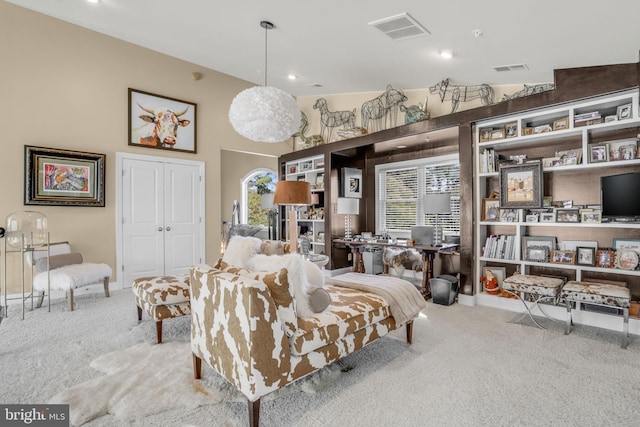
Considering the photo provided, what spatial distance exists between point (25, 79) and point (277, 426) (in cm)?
533

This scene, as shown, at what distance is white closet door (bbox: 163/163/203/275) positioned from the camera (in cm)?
568

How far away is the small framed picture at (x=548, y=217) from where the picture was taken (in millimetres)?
3645

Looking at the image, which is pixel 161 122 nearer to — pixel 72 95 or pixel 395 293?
pixel 72 95

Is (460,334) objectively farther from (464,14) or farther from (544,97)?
(464,14)

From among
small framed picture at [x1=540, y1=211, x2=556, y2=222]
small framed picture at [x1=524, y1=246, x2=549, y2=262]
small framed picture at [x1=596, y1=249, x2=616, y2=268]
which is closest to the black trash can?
small framed picture at [x1=524, y1=246, x2=549, y2=262]

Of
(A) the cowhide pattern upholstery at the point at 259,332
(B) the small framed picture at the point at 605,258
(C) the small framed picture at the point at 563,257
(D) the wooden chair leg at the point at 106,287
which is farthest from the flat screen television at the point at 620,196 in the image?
(D) the wooden chair leg at the point at 106,287

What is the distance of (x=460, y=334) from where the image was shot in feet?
10.2

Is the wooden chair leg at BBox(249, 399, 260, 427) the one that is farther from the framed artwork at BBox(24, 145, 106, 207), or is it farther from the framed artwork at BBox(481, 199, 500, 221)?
the framed artwork at BBox(24, 145, 106, 207)

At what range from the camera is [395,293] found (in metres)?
2.73

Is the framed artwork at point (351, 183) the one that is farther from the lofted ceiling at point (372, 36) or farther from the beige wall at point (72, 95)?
the beige wall at point (72, 95)

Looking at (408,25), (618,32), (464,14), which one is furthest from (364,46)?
(618,32)

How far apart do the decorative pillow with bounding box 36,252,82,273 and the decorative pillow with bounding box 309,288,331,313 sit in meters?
3.78

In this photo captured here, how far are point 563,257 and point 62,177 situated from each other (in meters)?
6.41

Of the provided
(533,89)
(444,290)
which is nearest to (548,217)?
(444,290)
